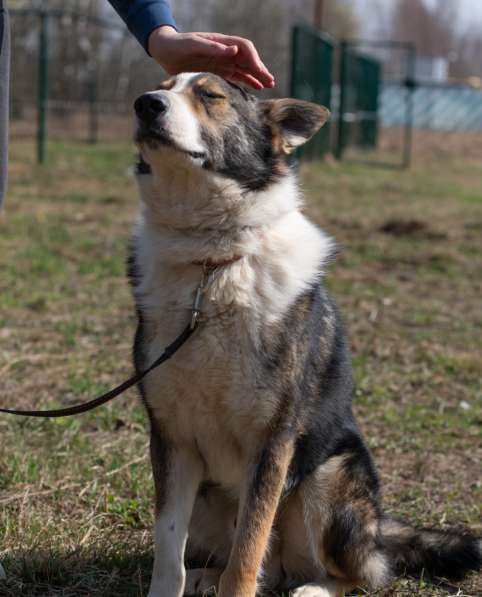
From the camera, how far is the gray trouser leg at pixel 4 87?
8.55ft

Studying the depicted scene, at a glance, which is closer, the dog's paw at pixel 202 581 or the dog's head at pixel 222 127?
the dog's head at pixel 222 127

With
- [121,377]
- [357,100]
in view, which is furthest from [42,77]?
[121,377]

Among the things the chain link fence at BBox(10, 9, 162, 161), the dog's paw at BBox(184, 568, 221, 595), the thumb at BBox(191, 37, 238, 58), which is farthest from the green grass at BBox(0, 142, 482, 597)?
the chain link fence at BBox(10, 9, 162, 161)

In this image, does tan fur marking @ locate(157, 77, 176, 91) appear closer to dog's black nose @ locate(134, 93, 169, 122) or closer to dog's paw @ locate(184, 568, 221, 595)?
dog's black nose @ locate(134, 93, 169, 122)

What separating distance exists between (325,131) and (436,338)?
10585 mm

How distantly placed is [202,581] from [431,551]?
762 millimetres

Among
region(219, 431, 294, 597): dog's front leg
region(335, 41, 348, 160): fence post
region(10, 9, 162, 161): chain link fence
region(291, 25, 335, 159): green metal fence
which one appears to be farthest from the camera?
region(10, 9, 162, 161): chain link fence

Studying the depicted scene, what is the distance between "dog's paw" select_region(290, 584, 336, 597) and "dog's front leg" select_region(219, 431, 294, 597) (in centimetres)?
26

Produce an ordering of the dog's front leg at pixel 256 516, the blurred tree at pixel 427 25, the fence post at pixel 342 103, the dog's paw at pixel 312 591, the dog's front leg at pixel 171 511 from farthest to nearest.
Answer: the blurred tree at pixel 427 25 → the fence post at pixel 342 103 → the dog's paw at pixel 312 591 → the dog's front leg at pixel 171 511 → the dog's front leg at pixel 256 516

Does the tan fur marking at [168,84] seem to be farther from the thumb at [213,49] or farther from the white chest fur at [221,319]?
the white chest fur at [221,319]

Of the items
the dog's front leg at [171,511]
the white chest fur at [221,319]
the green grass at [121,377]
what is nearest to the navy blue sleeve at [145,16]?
the white chest fur at [221,319]

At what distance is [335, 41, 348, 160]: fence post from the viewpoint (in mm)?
16922

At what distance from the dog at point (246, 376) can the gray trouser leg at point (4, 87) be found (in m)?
0.42

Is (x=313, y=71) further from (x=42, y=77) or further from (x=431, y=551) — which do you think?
(x=431, y=551)
